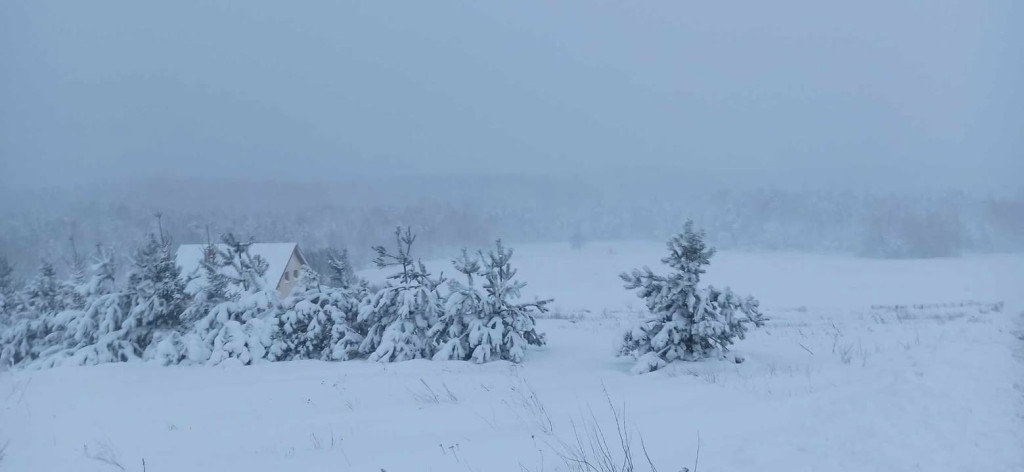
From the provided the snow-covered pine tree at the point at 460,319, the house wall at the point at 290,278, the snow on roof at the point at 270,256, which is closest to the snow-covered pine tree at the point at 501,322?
the snow-covered pine tree at the point at 460,319

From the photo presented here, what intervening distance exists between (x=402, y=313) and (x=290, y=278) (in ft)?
92.6

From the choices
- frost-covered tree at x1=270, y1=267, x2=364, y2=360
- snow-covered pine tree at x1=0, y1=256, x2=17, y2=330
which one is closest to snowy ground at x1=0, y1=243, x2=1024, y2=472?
frost-covered tree at x1=270, y1=267, x2=364, y2=360

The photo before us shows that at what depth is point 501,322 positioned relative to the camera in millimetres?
13359

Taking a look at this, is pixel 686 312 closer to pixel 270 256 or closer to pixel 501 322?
pixel 501 322

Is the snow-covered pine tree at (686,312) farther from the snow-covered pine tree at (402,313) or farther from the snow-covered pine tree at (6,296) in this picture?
the snow-covered pine tree at (6,296)

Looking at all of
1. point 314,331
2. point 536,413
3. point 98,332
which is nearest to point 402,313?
point 314,331

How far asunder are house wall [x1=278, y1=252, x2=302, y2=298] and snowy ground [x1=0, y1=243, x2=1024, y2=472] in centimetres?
2646

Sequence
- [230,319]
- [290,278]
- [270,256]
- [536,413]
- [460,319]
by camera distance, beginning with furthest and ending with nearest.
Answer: [290,278] < [270,256] < [230,319] < [460,319] < [536,413]

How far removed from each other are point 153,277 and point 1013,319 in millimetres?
20548

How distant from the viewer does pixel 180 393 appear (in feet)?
31.1

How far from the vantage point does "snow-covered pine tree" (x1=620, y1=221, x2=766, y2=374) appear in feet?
35.6

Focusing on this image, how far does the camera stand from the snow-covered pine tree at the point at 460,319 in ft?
43.4

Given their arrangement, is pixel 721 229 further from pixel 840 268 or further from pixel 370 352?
pixel 370 352

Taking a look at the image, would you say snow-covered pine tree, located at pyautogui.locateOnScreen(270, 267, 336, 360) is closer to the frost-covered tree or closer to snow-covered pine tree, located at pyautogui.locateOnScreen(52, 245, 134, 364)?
the frost-covered tree
